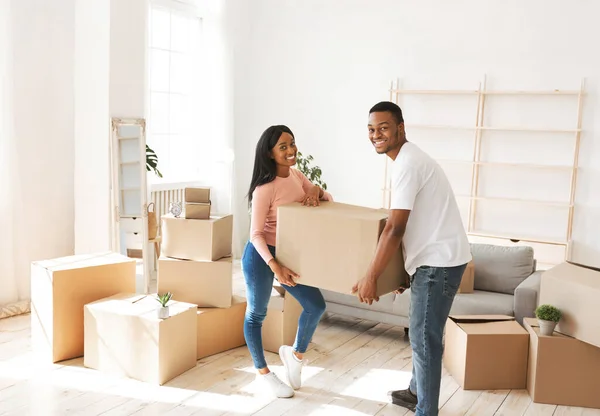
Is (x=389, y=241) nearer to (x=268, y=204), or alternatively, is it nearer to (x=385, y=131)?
(x=385, y=131)

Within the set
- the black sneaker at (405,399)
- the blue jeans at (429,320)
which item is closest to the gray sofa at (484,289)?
the black sneaker at (405,399)

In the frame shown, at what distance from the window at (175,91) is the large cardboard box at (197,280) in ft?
7.55

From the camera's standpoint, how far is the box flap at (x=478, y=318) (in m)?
3.57

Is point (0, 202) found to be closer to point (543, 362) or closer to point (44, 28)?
point (44, 28)

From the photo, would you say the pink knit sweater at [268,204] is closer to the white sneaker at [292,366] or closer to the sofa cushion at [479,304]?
the white sneaker at [292,366]

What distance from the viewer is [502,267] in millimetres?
4160

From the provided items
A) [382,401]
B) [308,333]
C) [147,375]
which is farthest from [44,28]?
[382,401]

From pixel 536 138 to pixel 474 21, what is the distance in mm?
1165

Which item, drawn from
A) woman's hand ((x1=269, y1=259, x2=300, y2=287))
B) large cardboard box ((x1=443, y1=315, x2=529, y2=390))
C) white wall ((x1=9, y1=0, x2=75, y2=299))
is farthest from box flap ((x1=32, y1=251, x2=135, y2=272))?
large cardboard box ((x1=443, y1=315, x2=529, y2=390))

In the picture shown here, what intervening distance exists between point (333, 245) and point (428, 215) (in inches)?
15.6

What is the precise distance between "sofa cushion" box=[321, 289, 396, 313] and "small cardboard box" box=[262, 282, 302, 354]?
1.55 ft

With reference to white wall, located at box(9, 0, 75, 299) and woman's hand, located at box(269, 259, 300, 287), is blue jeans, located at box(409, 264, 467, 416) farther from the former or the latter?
white wall, located at box(9, 0, 75, 299)

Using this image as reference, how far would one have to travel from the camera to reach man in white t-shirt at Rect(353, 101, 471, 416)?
8.13ft

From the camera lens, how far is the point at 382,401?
10.6ft
